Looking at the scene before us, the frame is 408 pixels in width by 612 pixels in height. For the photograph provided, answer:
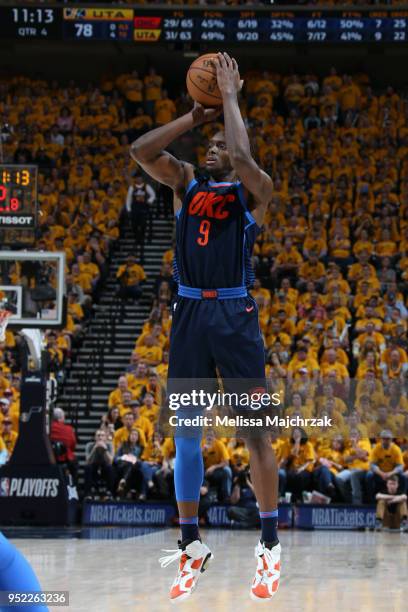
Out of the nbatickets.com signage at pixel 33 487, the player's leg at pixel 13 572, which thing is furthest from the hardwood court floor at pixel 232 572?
the player's leg at pixel 13 572

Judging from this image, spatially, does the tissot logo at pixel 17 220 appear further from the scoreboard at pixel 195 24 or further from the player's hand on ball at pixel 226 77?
the scoreboard at pixel 195 24

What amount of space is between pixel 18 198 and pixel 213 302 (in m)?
7.66

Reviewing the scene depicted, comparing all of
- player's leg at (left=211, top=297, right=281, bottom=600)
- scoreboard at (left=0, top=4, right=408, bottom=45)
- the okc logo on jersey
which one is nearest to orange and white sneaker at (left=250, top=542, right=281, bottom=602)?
player's leg at (left=211, top=297, right=281, bottom=600)

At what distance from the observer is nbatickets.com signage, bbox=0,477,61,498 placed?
14.1 m

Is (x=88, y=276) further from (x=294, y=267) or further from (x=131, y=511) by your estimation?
(x=131, y=511)

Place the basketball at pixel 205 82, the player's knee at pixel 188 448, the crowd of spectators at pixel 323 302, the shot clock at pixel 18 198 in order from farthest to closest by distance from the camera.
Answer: the crowd of spectators at pixel 323 302 < the shot clock at pixel 18 198 < the player's knee at pixel 188 448 < the basketball at pixel 205 82

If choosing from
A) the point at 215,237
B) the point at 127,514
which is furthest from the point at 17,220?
the point at 215,237

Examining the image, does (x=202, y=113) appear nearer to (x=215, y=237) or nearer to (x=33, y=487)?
(x=215, y=237)

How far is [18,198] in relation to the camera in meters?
13.4

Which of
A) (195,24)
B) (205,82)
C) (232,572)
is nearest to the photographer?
(205,82)

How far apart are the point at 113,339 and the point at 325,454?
545 cm

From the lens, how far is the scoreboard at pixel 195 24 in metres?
21.9

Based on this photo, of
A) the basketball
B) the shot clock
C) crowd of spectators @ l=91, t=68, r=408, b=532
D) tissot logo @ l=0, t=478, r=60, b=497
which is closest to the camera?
the basketball
